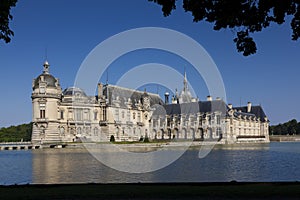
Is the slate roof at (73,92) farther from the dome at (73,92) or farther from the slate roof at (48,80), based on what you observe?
the slate roof at (48,80)

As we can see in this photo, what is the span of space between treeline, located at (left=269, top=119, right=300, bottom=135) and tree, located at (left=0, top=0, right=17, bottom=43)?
138 m

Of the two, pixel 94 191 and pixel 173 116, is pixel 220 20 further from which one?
pixel 173 116

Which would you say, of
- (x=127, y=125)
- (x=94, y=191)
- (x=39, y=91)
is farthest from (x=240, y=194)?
(x=127, y=125)

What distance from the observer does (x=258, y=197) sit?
10.4 metres

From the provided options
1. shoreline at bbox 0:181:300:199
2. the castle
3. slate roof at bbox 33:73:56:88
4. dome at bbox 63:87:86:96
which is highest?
slate roof at bbox 33:73:56:88

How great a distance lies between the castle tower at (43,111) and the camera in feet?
209

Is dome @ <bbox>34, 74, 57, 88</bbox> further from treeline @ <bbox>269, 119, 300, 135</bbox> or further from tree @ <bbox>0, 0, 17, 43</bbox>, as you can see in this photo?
treeline @ <bbox>269, 119, 300, 135</bbox>

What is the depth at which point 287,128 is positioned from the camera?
138500 millimetres

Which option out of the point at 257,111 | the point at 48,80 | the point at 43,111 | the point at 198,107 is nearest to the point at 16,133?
the point at 43,111

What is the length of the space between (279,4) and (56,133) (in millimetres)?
59108

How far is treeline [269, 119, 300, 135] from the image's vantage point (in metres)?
136

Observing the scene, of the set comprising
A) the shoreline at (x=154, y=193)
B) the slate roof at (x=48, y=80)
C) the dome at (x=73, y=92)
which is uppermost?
the slate roof at (x=48, y=80)

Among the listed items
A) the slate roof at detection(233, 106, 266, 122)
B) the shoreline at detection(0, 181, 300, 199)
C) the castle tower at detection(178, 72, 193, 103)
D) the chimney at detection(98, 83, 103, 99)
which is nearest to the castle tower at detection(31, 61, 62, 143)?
the chimney at detection(98, 83, 103, 99)

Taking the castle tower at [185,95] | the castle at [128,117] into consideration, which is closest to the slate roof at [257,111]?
the castle at [128,117]
